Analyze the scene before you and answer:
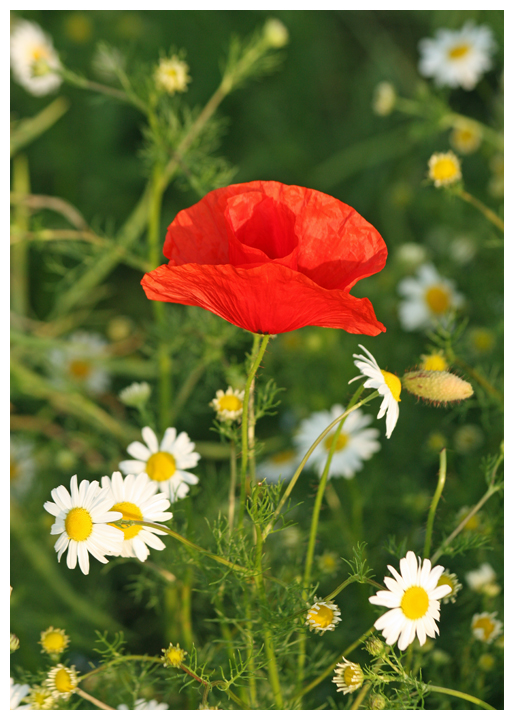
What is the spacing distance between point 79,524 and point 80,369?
0.67 metres

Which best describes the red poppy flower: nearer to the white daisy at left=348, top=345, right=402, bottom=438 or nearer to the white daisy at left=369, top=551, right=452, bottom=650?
the white daisy at left=348, top=345, right=402, bottom=438

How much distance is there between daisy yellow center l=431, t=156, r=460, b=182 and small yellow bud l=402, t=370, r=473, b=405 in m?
0.32

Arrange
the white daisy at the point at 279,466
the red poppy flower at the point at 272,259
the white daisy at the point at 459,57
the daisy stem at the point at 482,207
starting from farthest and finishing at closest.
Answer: the white daisy at the point at 459,57 < the white daisy at the point at 279,466 < the daisy stem at the point at 482,207 < the red poppy flower at the point at 272,259

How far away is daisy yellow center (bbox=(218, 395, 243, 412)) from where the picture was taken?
0.57 m

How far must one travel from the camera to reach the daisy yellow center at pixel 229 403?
22.6 inches

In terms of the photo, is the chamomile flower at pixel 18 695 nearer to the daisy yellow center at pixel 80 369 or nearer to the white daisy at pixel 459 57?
the daisy yellow center at pixel 80 369

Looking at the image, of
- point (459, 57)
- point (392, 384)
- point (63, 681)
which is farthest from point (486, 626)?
point (459, 57)

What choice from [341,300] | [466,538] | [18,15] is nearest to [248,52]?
[341,300]

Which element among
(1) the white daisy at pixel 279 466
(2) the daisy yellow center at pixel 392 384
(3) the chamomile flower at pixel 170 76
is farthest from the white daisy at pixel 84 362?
(2) the daisy yellow center at pixel 392 384

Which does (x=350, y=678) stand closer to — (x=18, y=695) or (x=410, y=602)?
(x=410, y=602)

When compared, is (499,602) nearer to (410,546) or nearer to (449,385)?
(410,546)

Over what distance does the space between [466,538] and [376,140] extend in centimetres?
103

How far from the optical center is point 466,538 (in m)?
0.56

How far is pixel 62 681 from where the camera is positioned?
0.50 metres
